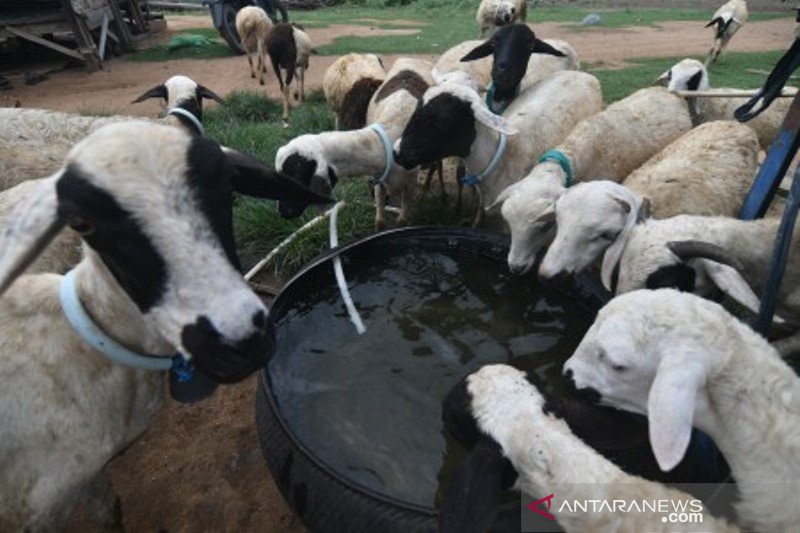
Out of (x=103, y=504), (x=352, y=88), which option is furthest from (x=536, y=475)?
(x=352, y=88)

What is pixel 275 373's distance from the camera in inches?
123

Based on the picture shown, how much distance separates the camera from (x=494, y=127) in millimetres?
4711

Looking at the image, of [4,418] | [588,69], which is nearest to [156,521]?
[4,418]

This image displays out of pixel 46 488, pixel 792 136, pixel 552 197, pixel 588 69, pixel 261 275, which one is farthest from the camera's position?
pixel 588 69

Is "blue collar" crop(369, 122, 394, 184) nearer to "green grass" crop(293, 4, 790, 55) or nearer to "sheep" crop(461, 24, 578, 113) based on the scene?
"sheep" crop(461, 24, 578, 113)

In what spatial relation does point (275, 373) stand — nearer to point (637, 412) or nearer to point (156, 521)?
point (156, 521)

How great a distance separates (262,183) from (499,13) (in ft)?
33.4

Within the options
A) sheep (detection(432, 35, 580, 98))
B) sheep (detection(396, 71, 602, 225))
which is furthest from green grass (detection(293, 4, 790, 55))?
sheep (detection(396, 71, 602, 225))

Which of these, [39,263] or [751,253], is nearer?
[39,263]

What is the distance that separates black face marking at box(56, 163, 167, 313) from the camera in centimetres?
175

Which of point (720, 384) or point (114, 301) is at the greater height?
point (114, 301)

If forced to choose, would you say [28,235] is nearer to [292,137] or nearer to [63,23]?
[292,137]

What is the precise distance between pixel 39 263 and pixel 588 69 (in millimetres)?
12040

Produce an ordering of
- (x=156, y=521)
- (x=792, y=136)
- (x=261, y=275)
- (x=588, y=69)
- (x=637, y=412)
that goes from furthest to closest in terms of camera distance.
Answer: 1. (x=588, y=69)
2. (x=261, y=275)
3. (x=792, y=136)
4. (x=156, y=521)
5. (x=637, y=412)
